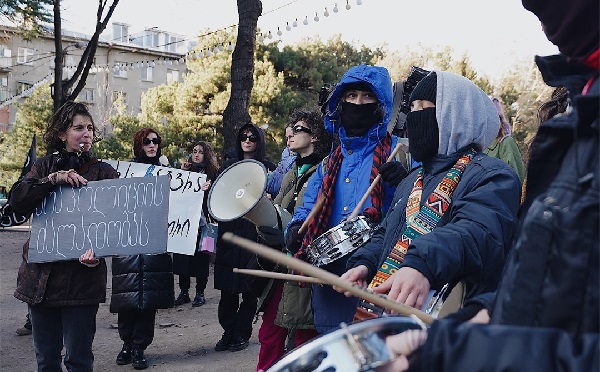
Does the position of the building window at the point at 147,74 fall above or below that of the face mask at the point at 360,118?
above

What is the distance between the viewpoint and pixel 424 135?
98.4 inches

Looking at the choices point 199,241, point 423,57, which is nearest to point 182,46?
point 423,57

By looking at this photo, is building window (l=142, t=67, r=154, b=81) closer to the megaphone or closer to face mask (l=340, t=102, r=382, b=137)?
the megaphone

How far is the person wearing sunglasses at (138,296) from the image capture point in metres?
5.22

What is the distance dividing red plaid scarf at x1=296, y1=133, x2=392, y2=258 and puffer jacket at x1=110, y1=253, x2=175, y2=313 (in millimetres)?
2337

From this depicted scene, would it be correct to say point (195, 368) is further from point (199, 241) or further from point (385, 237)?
point (385, 237)

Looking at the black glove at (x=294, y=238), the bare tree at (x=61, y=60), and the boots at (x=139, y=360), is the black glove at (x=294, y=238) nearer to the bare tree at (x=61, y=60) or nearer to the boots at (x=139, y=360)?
the boots at (x=139, y=360)

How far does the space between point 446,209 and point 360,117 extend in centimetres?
133

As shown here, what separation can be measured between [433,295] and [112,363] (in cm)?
421

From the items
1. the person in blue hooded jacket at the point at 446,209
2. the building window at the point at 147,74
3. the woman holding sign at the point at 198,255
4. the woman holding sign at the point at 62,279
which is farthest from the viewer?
the building window at the point at 147,74

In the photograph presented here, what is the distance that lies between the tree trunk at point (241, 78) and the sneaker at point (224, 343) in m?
3.82

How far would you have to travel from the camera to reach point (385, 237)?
8.34 ft

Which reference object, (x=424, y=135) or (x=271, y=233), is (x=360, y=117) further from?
(x=424, y=135)

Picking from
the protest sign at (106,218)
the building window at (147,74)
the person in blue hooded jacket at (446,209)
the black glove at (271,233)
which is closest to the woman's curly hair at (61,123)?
the protest sign at (106,218)
